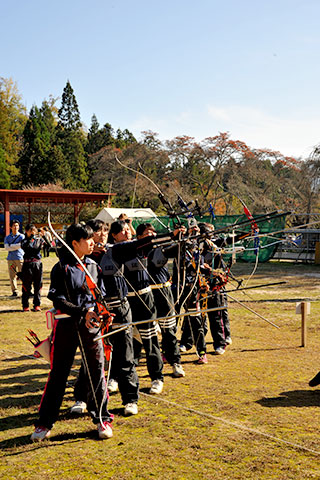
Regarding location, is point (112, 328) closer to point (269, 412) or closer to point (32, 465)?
point (32, 465)

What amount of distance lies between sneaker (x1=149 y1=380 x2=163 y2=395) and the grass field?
2.5 inches

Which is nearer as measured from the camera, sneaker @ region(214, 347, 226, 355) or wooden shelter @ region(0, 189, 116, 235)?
sneaker @ region(214, 347, 226, 355)

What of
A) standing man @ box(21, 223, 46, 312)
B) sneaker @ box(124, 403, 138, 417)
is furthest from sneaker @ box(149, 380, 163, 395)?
standing man @ box(21, 223, 46, 312)

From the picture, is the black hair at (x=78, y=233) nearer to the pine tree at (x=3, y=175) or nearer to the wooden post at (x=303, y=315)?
the wooden post at (x=303, y=315)

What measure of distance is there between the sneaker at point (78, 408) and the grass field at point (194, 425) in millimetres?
114

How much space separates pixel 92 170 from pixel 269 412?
46777 mm

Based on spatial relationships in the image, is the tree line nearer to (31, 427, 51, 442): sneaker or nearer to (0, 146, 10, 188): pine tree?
(0, 146, 10, 188): pine tree

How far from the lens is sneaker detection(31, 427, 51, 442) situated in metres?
3.87

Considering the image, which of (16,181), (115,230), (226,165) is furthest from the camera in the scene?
(16,181)

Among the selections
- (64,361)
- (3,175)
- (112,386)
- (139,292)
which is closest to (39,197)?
(3,175)

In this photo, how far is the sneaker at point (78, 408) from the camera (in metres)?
4.50

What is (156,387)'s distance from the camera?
505cm

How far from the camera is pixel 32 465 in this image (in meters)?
3.46

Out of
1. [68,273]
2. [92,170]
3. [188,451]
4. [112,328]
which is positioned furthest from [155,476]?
[92,170]
